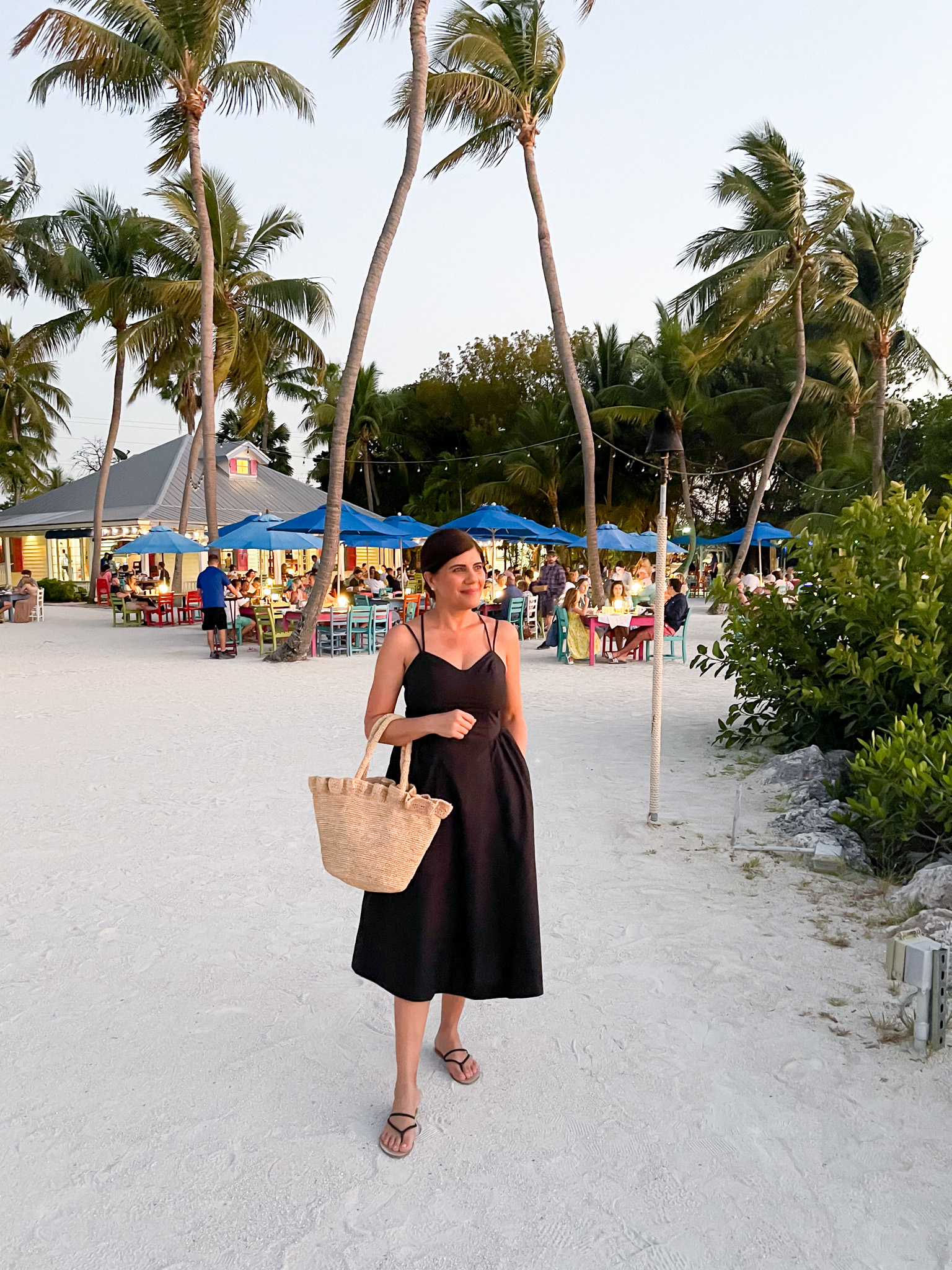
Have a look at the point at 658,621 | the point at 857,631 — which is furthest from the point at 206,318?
the point at 857,631

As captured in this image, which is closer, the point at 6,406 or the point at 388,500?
the point at 6,406

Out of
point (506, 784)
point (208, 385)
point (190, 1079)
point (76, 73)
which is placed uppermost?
point (76, 73)

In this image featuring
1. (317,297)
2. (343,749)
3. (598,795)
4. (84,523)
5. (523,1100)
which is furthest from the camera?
(84,523)

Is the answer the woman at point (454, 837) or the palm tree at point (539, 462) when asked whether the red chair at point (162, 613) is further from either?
the woman at point (454, 837)

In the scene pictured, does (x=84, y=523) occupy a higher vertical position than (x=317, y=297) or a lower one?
lower

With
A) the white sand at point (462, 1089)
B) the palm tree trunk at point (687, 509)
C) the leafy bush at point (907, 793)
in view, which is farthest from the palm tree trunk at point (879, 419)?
the white sand at point (462, 1089)

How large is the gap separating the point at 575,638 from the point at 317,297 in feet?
45.4

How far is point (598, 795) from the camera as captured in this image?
629 cm

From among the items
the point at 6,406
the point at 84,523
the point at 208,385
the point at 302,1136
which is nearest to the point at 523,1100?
the point at 302,1136

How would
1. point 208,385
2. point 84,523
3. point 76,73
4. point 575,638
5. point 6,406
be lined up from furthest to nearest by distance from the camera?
point 6,406 < point 84,523 < point 208,385 < point 76,73 < point 575,638

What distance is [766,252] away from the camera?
23781 millimetres

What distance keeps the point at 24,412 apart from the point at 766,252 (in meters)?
27.4

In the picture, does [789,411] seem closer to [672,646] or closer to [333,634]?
[672,646]

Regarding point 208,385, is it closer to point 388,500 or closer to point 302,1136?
point 302,1136
